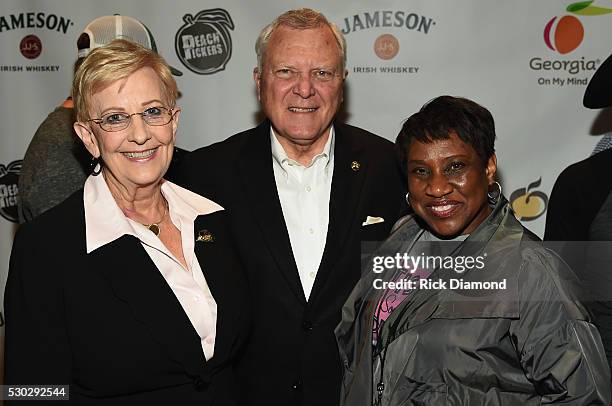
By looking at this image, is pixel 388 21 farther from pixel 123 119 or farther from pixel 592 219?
pixel 123 119

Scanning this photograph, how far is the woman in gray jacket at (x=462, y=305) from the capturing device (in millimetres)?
1814

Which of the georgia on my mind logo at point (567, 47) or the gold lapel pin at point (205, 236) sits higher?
the georgia on my mind logo at point (567, 47)

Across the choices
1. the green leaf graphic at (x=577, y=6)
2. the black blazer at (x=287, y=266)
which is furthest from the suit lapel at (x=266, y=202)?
the green leaf graphic at (x=577, y=6)

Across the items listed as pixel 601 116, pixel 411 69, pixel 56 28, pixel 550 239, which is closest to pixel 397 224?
pixel 550 239

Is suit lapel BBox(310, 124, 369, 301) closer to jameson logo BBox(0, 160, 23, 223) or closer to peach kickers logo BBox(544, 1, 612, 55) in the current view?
peach kickers logo BBox(544, 1, 612, 55)

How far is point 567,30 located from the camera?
3.74 metres

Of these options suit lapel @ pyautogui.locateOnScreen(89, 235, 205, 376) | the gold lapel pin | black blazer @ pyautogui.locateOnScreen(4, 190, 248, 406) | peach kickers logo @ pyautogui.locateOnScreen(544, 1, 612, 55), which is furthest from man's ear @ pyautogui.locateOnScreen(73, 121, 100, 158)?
peach kickers logo @ pyautogui.locateOnScreen(544, 1, 612, 55)

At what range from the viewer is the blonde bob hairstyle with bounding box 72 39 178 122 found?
6.32ft

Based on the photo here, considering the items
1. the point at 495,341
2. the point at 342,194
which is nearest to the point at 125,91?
the point at 342,194

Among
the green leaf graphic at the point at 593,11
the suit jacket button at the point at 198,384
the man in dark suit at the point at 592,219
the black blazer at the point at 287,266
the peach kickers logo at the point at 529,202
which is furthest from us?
the peach kickers logo at the point at 529,202

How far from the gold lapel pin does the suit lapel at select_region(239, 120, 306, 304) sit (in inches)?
10.1

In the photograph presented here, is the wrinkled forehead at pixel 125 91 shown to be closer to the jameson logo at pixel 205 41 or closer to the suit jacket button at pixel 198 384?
the suit jacket button at pixel 198 384

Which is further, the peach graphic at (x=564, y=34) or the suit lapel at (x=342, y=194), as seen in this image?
the peach graphic at (x=564, y=34)

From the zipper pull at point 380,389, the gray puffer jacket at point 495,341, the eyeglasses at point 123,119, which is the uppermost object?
the eyeglasses at point 123,119
